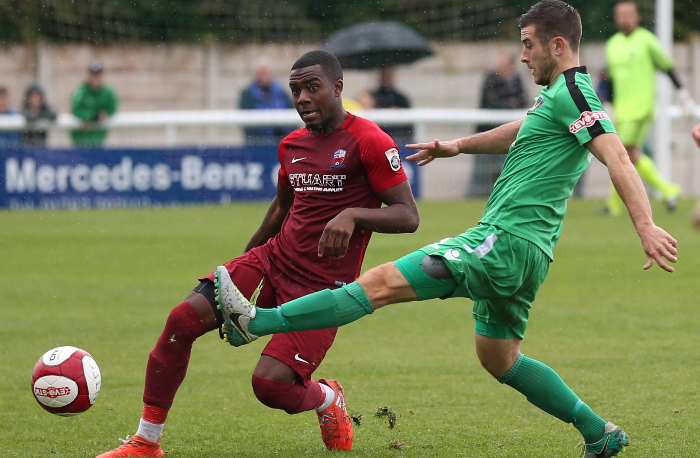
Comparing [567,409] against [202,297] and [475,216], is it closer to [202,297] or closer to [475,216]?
[202,297]

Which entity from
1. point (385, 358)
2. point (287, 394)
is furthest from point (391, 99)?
point (287, 394)

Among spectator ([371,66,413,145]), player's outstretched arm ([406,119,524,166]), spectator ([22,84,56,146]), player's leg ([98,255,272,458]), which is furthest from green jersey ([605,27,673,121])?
player's leg ([98,255,272,458])

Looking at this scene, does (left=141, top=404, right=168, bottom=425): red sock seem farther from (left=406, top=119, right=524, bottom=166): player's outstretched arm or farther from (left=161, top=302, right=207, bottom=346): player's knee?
(left=406, top=119, right=524, bottom=166): player's outstretched arm

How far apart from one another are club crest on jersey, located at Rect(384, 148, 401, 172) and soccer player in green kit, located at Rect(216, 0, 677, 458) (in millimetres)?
509

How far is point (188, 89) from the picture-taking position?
72.5 feet

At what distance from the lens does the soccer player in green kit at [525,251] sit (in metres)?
4.02

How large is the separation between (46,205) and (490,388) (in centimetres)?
1123

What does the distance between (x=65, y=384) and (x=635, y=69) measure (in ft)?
33.8

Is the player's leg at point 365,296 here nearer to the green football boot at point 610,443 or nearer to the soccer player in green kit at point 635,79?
the green football boot at point 610,443

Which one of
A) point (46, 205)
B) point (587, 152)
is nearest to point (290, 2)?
point (46, 205)

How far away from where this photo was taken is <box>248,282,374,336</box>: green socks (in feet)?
13.2

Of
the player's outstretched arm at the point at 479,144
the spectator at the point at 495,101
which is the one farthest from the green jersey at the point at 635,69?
the player's outstretched arm at the point at 479,144

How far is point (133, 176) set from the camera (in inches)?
624

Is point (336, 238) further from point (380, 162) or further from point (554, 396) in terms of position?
point (554, 396)
